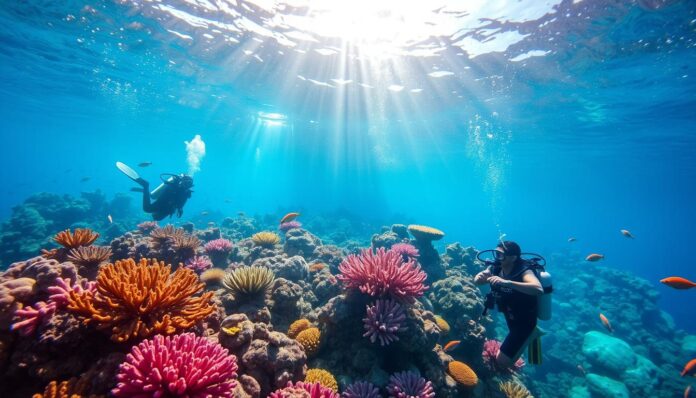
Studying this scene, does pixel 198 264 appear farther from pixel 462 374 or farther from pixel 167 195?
pixel 462 374

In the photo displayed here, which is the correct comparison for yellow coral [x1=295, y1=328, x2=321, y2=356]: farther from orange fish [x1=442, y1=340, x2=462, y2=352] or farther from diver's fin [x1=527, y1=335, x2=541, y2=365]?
diver's fin [x1=527, y1=335, x2=541, y2=365]

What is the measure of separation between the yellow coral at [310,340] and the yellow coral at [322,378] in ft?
1.72

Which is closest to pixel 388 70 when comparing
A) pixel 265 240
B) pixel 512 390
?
pixel 265 240

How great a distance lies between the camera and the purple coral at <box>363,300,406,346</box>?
446 cm

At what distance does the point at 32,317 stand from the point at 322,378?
3381mm

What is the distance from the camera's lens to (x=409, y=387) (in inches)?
165

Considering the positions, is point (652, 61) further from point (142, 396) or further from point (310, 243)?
point (142, 396)

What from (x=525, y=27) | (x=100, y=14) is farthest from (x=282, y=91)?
(x=525, y=27)

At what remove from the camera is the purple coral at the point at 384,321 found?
446 centimetres

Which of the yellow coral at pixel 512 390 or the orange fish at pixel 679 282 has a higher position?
the orange fish at pixel 679 282

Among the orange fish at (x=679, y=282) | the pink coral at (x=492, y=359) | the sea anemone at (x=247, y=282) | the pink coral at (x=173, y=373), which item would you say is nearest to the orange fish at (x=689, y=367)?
the orange fish at (x=679, y=282)

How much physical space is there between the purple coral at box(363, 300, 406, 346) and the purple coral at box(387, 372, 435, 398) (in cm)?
51

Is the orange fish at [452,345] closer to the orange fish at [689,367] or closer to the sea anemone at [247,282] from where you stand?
the sea anemone at [247,282]

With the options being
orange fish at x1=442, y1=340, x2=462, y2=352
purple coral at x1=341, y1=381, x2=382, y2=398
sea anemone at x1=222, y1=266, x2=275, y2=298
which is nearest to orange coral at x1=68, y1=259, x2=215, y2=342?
sea anemone at x1=222, y1=266, x2=275, y2=298
